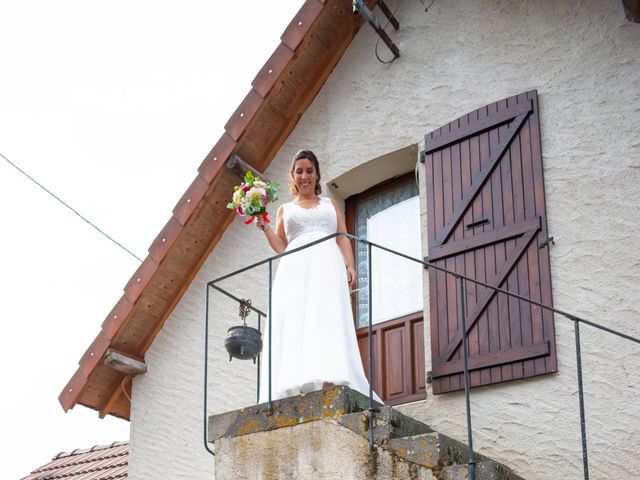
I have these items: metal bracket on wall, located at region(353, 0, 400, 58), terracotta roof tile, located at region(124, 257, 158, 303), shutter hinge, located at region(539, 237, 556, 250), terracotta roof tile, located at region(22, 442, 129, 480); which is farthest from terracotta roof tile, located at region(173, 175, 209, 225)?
Result: shutter hinge, located at region(539, 237, 556, 250)

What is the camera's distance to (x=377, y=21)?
10.1m

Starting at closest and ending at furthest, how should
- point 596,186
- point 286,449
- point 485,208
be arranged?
point 286,449, point 596,186, point 485,208

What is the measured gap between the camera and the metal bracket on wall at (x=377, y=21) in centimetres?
957

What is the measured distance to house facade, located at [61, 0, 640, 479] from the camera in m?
7.95

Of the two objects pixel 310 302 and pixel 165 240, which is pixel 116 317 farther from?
pixel 310 302

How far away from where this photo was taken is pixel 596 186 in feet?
27.1

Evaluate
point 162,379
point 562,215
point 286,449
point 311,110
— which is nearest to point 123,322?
point 162,379

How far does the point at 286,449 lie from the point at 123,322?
3.12 meters

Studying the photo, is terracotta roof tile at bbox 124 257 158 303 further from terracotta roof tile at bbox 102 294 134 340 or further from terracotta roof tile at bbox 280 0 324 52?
terracotta roof tile at bbox 280 0 324 52

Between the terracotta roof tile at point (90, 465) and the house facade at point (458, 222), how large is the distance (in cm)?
139

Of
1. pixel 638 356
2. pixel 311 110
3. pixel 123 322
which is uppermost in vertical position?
pixel 311 110

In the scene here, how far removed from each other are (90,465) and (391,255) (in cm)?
483

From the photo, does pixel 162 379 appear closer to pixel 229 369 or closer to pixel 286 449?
pixel 229 369

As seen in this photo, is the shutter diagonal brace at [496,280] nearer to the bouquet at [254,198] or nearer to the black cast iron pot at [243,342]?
the black cast iron pot at [243,342]
